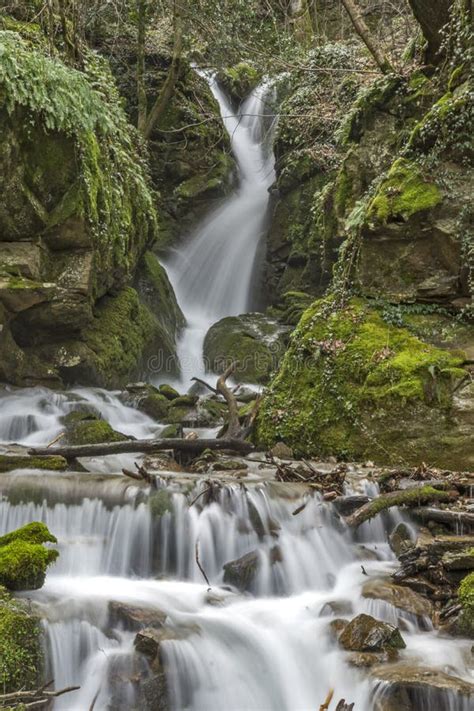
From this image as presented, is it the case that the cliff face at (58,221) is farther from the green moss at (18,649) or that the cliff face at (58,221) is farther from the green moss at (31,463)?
the green moss at (18,649)

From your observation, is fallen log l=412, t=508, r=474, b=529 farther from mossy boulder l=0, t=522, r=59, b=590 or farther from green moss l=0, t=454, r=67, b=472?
green moss l=0, t=454, r=67, b=472

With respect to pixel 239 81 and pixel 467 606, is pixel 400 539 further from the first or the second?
pixel 239 81

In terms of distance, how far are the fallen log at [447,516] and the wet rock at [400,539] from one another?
0.20 meters

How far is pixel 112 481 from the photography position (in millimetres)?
6199

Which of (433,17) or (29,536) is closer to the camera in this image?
(29,536)

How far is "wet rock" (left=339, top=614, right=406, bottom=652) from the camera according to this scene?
4277 mm

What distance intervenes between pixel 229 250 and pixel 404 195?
11.5 meters

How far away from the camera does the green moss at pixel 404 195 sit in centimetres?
906

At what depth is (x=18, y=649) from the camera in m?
3.75

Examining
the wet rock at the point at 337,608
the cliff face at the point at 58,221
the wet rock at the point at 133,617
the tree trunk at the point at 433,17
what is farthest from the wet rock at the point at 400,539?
the tree trunk at the point at 433,17

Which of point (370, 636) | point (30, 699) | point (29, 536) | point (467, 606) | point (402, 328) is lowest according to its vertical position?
point (467, 606)

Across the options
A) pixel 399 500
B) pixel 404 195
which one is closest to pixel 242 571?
pixel 399 500

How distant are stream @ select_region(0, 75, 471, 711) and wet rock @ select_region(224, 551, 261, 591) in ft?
0.21

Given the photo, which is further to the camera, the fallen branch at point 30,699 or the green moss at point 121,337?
the green moss at point 121,337
